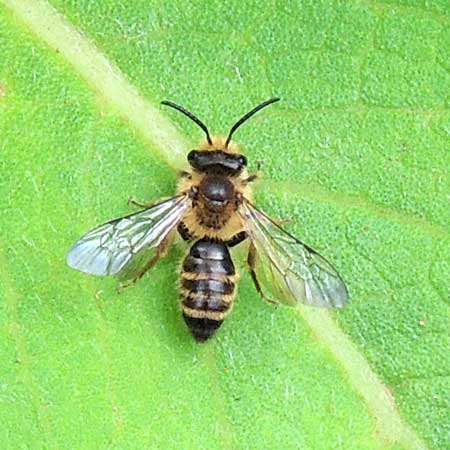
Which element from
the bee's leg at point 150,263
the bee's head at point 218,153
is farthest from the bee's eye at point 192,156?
the bee's leg at point 150,263

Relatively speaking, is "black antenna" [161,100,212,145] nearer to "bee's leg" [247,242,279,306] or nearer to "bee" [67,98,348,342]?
"bee" [67,98,348,342]

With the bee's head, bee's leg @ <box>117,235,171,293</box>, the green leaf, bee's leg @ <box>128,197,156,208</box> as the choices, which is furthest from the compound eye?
bee's leg @ <box>117,235,171,293</box>

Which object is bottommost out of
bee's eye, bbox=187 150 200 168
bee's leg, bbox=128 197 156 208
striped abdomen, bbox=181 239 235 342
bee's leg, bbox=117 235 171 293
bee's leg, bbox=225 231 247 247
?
striped abdomen, bbox=181 239 235 342

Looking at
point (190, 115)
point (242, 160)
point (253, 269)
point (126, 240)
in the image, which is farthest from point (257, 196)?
A: point (126, 240)

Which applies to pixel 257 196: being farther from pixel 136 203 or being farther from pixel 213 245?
pixel 136 203

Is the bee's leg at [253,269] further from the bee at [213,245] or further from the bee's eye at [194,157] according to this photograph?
the bee's eye at [194,157]

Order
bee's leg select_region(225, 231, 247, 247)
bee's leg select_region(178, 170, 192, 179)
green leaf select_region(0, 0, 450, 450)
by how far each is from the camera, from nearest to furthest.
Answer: green leaf select_region(0, 0, 450, 450), bee's leg select_region(178, 170, 192, 179), bee's leg select_region(225, 231, 247, 247)

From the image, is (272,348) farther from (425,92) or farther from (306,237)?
(425,92)

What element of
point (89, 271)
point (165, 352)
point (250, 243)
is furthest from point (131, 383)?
point (250, 243)
